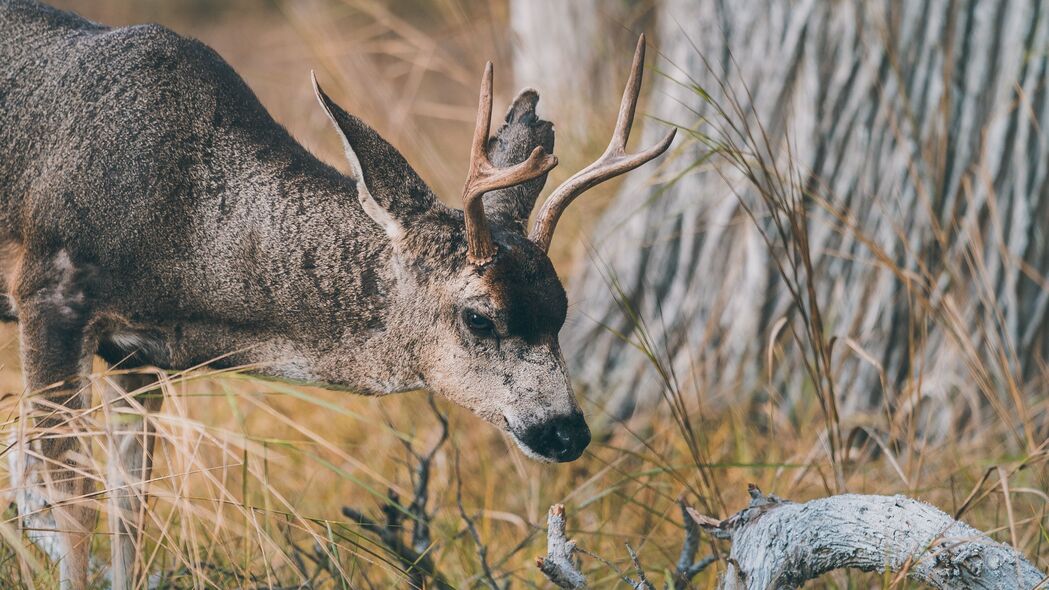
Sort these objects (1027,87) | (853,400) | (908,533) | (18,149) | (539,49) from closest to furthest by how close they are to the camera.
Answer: (908,533)
(18,149)
(1027,87)
(853,400)
(539,49)

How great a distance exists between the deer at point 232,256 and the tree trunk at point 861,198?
4.96ft

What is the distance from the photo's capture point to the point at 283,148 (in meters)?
3.66

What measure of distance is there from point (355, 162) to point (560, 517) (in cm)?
113

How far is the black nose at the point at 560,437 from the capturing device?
10.8 ft

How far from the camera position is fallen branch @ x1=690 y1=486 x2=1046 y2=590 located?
270 centimetres

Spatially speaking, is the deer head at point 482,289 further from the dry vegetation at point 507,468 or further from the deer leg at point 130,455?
the deer leg at point 130,455

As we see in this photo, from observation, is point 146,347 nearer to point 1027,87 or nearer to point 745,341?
point 745,341

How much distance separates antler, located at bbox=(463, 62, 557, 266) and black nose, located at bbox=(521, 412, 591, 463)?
464 mm

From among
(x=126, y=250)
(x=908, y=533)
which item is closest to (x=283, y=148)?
(x=126, y=250)

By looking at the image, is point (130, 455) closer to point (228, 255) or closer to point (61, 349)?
point (61, 349)

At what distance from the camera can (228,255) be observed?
3494mm

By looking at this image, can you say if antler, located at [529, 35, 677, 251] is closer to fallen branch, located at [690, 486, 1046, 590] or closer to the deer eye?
the deer eye

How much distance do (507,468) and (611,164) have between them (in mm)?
2268

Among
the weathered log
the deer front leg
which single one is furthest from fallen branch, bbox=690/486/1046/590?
the deer front leg
